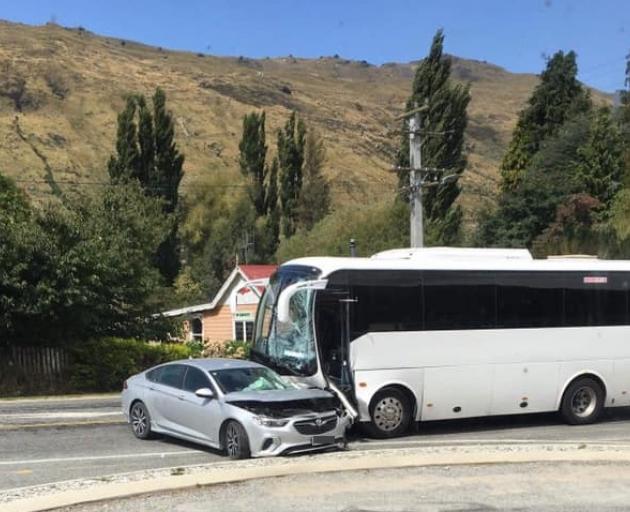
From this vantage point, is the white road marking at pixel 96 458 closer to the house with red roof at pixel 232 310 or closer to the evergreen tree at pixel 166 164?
the house with red roof at pixel 232 310

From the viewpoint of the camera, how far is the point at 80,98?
130000 millimetres

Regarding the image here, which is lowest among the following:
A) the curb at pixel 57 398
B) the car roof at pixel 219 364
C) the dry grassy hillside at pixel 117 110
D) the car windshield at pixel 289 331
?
the curb at pixel 57 398

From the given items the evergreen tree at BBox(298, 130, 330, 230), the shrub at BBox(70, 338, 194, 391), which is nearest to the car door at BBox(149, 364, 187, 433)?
the shrub at BBox(70, 338, 194, 391)

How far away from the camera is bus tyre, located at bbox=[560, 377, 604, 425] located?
16047 millimetres

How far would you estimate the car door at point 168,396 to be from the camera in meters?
13.4

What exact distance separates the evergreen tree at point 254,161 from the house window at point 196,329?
2007cm

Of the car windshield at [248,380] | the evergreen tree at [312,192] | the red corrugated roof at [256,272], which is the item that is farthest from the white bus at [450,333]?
the evergreen tree at [312,192]

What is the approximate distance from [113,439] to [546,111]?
6167 centimetres

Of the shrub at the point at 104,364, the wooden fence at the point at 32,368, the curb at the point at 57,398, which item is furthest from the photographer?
the shrub at the point at 104,364

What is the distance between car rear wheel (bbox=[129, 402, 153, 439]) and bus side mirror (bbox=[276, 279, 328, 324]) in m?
2.73

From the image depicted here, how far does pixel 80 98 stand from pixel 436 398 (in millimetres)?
124274

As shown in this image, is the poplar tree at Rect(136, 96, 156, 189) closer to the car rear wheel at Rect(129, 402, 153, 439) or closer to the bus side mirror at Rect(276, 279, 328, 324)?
the car rear wheel at Rect(129, 402, 153, 439)

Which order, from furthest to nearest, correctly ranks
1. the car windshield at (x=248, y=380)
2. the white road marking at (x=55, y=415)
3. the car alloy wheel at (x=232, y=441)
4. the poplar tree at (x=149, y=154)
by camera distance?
1. the poplar tree at (x=149, y=154)
2. the white road marking at (x=55, y=415)
3. the car windshield at (x=248, y=380)
4. the car alloy wheel at (x=232, y=441)

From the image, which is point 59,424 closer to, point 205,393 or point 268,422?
point 205,393
